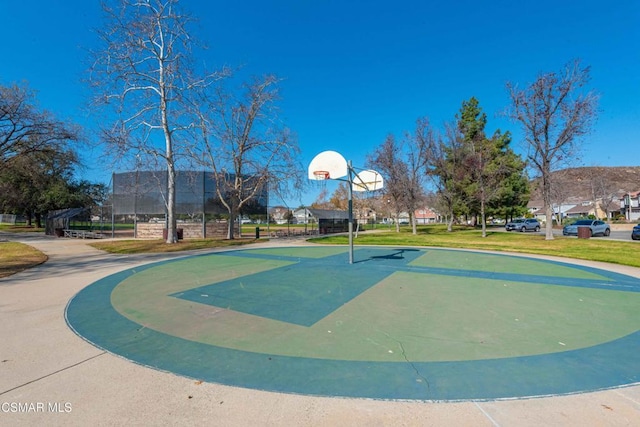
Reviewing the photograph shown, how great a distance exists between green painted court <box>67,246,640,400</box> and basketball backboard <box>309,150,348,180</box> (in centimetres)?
431

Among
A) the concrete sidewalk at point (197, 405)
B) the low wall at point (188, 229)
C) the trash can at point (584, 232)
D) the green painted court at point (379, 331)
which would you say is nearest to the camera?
the concrete sidewalk at point (197, 405)

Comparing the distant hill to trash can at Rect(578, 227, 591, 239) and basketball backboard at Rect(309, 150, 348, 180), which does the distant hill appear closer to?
trash can at Rect(578, 227, 591, 239)

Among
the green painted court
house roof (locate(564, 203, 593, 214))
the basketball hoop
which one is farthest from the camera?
house roof (locate(564, 203, 593, 214))

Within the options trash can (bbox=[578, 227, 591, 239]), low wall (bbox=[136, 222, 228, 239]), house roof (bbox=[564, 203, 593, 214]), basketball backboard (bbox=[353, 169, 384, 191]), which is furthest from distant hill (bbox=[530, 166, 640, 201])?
low wall (bbox=[136, 222, 228, 239])

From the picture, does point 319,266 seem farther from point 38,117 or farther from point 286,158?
point 38,117

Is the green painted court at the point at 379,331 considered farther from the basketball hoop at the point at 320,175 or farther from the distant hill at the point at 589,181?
the distant hill at the point at 589,181

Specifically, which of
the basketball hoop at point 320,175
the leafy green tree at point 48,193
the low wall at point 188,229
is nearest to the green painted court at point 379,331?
the basketball hoop at point 320,175

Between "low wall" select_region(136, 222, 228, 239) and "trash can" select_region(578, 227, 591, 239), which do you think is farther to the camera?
"low wall" select_region(136, 222, 228, 239)

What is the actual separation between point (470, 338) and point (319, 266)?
20.8 feet

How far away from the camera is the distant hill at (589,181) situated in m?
45.1

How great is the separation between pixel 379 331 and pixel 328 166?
7.74 metres

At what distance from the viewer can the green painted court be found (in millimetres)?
2871

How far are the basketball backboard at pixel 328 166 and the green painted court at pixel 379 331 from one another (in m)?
4.31

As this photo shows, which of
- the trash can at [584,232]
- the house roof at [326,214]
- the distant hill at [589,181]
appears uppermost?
the distant hill at [589,181]
